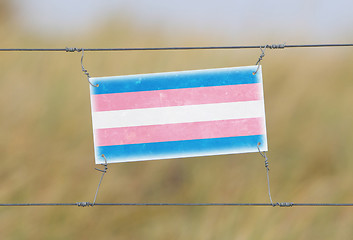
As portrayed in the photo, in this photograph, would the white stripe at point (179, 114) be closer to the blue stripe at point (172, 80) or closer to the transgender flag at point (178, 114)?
the transgender flag at point (178, 114)

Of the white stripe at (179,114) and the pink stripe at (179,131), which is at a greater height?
the white stripe at (179,114)

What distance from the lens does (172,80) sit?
2.55 m

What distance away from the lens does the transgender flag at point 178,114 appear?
253 centimetres

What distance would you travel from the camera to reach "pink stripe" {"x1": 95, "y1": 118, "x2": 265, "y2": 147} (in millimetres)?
2533

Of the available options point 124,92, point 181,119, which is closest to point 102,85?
point 124,92

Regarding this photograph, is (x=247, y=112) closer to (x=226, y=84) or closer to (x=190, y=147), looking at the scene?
(x=226, y=84)

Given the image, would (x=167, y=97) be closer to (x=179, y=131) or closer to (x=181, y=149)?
(x=179, y=131)

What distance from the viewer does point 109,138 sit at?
2535mm

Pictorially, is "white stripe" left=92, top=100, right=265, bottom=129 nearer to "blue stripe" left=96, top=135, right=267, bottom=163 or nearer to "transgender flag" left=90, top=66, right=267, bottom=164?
"transgender flag" left=90, top=66, right=267, bottom=164

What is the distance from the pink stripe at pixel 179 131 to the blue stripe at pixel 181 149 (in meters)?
0.03

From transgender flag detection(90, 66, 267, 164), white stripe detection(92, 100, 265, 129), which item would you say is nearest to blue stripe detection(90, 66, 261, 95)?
transgender flag detection(90, 66, 267, 164)

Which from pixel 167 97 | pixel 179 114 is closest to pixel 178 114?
pixel 179 114

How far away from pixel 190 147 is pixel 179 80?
0.39 m

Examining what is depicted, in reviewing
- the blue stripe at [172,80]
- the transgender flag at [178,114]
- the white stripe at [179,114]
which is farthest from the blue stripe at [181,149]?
the blue stripe at [172,80]
